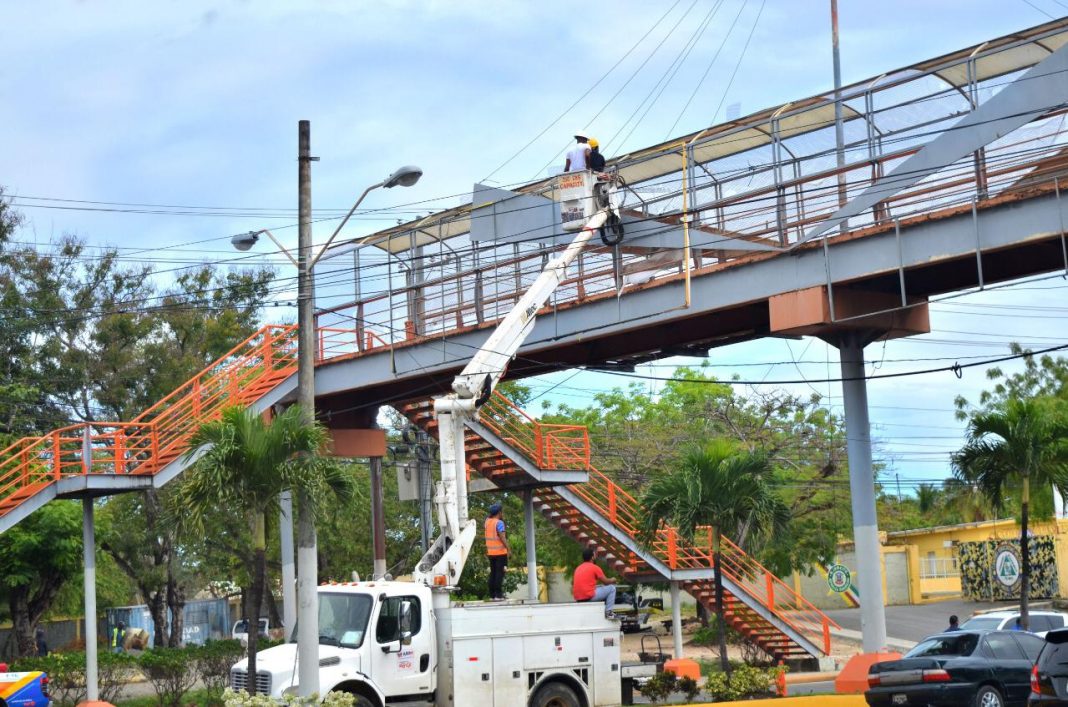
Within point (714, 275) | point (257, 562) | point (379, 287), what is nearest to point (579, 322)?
point (714, 275)

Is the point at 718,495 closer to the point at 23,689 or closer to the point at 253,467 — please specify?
the point at 253,467

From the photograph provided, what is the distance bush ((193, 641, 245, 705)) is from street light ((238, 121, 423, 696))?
24.9 feet

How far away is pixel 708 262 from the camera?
24.8 m

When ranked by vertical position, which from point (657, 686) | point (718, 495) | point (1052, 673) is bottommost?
point (657, 686)

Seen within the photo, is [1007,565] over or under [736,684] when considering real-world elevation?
over

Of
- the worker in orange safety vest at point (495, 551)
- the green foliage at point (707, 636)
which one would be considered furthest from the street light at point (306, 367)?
the green foliage at point (707, 636)

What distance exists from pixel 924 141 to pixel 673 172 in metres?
5.34

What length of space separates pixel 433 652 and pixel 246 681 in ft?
8.99

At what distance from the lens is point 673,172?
83.9 feet

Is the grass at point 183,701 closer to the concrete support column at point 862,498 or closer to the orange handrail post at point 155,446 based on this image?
the orange handrail post at point 155,446

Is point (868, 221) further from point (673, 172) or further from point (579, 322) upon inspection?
point (579, 322)

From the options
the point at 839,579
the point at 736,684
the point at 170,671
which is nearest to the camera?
the point at 736,684

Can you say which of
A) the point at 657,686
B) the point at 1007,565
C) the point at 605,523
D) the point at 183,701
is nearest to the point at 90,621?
the point at 183,701

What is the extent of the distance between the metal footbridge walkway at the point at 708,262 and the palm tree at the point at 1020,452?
253cm
